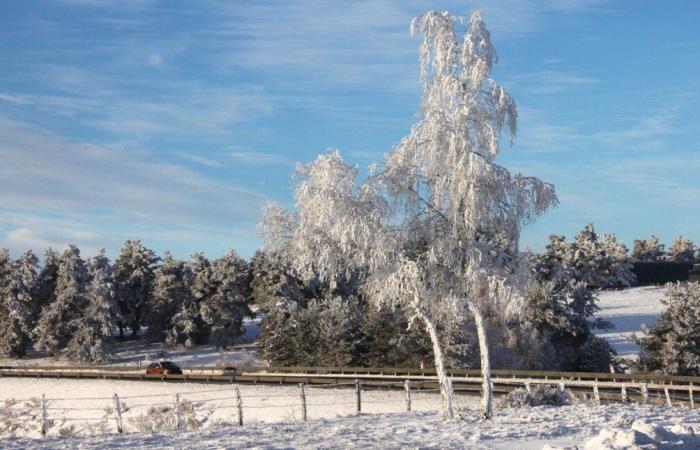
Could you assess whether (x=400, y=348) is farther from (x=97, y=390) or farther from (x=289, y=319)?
(x=97, y=390)

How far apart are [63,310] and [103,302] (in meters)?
6.46

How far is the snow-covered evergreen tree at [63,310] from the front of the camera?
87625 millimetres

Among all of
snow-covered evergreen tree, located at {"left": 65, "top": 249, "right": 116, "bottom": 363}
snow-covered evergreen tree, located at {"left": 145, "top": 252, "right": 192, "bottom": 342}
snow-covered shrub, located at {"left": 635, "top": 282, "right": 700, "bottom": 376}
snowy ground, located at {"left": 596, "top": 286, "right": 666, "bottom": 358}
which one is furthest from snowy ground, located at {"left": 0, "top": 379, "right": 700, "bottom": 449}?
snow-covered evergreen tree, located at {"left": 145, "top": 252, "right": 192, "bottom": 342}

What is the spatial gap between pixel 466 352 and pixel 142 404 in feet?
78.9

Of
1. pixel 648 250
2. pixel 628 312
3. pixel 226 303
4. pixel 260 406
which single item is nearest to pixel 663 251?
pixel 648 250

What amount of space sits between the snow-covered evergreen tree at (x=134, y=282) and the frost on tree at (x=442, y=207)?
251ft

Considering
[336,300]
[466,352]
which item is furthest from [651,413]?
[336,300]

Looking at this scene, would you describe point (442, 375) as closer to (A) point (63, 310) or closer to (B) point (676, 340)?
(B) point (676, 340)

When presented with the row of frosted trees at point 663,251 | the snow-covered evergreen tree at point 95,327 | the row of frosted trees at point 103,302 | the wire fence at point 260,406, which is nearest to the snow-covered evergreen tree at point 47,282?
the row of frosted trees at point 103,302

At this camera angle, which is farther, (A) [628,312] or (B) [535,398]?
(A) [628,312]

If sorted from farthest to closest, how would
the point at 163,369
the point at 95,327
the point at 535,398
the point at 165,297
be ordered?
the point at 165,297 < the point at 95,327 < the point at 163,369 < the point at 535,398

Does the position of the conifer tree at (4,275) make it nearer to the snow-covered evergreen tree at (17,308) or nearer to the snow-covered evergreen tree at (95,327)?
the snow-covered evergreen tree at (17,308)

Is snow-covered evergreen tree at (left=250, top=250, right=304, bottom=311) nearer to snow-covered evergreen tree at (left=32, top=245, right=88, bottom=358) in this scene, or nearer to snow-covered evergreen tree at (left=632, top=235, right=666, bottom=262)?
snow-covered evergreen tree at (left=32, top=245, right=88, bottom=358)

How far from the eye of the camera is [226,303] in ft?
294
